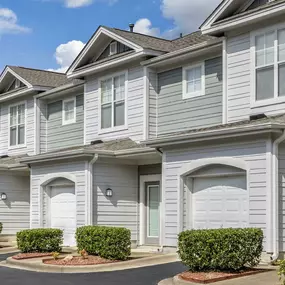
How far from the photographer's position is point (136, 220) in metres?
20.5

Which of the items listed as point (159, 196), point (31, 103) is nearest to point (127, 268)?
point (159, 196)

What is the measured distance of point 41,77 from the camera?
27219 mm

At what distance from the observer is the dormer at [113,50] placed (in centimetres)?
2011

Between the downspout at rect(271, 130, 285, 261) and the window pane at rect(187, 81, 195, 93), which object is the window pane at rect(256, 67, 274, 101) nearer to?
the downspout at rect(271, 130, 285, 261)

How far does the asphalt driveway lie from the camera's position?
1324cm

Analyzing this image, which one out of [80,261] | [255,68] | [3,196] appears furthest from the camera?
[3,196]

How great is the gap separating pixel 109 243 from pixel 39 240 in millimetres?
3319

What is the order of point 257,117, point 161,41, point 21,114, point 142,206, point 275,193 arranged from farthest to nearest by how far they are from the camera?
1. point 21,114
2. point 161,41
3. point 142,206
4. point 257,117
5. point 275,193

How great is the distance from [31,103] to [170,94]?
9042mm

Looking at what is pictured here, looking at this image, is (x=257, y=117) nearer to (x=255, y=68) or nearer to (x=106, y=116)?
(x=255, y=68)

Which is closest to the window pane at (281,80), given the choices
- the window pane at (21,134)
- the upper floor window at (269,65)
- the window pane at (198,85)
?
the upper floor window at (269,65)

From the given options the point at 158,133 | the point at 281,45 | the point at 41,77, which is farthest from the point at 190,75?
the point at 41,77

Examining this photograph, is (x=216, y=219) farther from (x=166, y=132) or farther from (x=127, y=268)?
(x=166, y=132)

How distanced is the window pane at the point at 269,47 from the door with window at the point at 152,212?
20.3 feet
